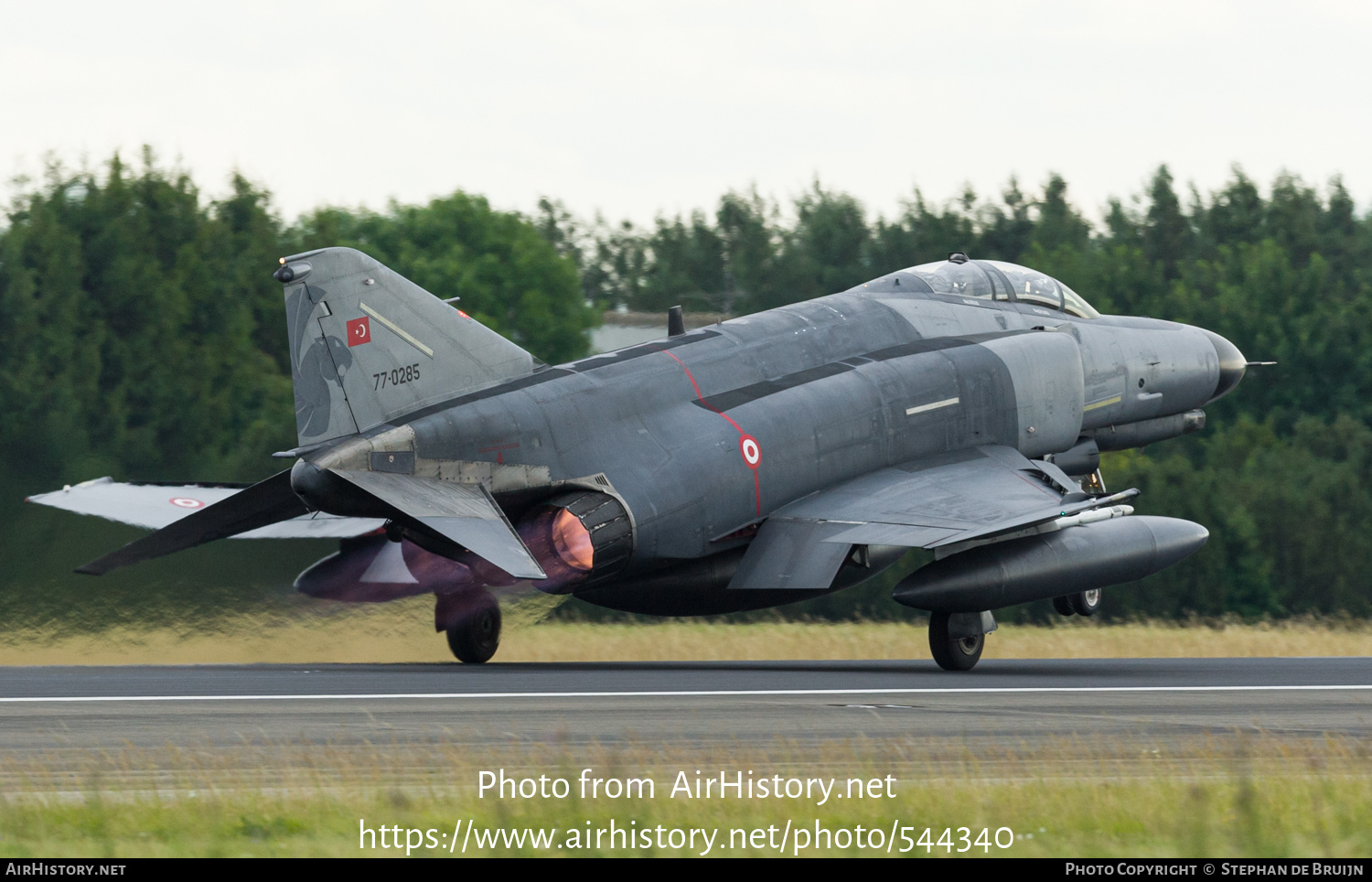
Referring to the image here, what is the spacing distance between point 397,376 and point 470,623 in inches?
162

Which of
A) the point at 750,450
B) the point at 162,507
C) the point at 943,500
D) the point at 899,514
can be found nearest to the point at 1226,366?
the point at 943,500

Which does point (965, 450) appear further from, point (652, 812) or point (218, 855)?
point (218, 855)

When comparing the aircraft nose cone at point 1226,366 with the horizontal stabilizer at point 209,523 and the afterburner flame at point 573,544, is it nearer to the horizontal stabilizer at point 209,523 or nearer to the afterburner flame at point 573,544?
the afterburner flame at point 573,544

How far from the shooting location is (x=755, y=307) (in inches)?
3174

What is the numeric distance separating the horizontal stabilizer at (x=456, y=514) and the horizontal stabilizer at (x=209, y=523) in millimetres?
1449

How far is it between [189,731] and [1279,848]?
7918mm

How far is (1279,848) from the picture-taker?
8133 mm

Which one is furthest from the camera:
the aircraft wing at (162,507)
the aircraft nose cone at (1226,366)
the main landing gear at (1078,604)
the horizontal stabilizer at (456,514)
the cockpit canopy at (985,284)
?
the aircraft nose cone at (1226,366)

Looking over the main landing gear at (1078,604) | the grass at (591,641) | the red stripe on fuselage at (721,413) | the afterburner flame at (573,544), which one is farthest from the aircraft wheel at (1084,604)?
the afterburner flame at (573,544)

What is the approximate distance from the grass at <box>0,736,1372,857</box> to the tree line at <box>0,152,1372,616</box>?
15913mm

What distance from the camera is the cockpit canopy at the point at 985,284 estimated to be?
23453 mm

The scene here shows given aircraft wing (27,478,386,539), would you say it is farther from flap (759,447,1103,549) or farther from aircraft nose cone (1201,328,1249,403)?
aircraft nose cone (1201,328,1249,403)

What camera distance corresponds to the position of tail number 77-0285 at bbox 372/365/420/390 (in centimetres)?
1753

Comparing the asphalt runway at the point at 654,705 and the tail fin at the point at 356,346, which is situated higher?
the tail fin at the point at 356,346
